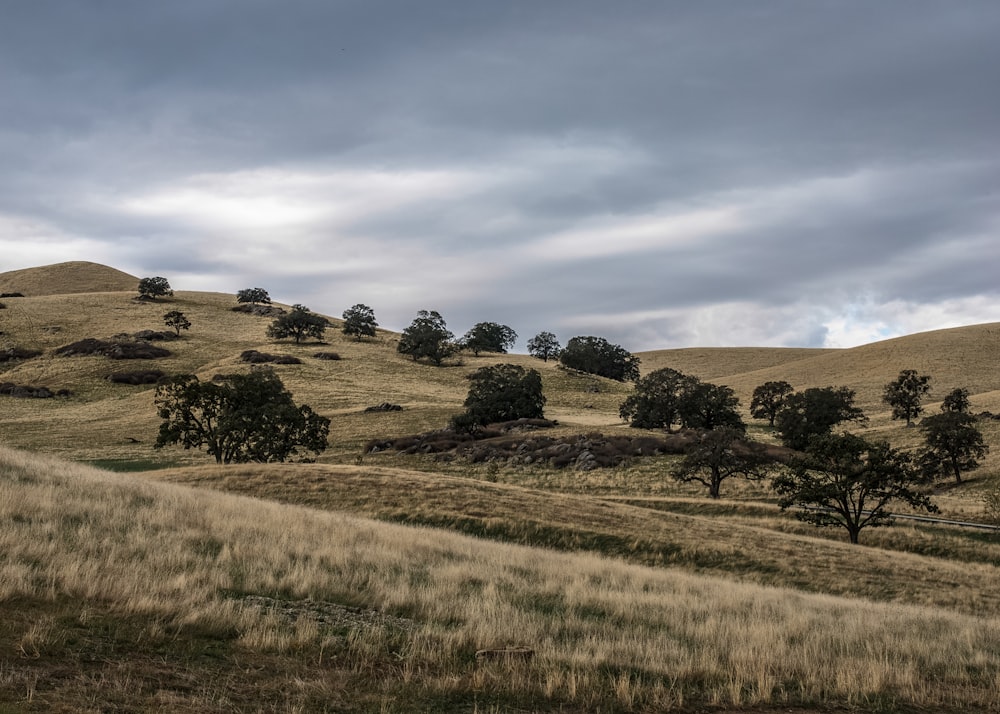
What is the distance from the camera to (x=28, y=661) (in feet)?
22.2

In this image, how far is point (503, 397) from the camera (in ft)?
270

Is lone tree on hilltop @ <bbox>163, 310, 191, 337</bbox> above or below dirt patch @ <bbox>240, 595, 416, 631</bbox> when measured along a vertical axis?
above

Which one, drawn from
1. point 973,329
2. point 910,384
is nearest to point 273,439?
point 910,384

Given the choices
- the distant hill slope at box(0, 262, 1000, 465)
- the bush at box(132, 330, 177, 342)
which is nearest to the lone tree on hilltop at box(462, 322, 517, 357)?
the distant hill slope at box(0, 262, 1000, 465)

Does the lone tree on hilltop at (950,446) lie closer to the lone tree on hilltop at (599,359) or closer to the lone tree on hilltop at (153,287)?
the lone tree on hilltop at (599,359)

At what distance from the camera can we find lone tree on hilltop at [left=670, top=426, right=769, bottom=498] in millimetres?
49500

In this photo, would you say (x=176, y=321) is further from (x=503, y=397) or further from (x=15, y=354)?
(x=503, y=397)

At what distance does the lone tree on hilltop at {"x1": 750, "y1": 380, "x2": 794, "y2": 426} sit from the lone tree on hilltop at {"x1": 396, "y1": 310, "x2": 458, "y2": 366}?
57240 mm

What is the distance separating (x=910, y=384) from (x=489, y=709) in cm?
8788

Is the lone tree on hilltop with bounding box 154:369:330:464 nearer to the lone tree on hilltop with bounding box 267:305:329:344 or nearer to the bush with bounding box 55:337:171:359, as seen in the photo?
the bush with bounding box 55:337:171:359

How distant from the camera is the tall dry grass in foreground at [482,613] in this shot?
8.35 m

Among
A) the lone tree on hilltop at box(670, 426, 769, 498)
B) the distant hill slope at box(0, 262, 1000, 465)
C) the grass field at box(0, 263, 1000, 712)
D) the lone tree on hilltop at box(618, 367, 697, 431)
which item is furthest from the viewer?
the lone tree on hilltop at box(618, 367, 697, 431)

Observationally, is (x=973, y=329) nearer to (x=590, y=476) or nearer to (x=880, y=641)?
(x=590, y=476)

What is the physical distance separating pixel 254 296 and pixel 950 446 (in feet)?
514
